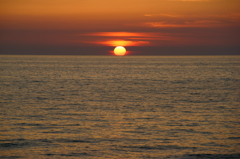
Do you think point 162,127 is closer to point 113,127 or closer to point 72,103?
point 113,127

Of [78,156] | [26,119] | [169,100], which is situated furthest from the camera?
[169,100]

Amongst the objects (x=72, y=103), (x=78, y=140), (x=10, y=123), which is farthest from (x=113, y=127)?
(x=72, y=103)

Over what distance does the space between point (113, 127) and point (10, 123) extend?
28.6ft

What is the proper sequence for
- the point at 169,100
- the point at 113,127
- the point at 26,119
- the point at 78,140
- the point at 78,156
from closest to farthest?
the point at 78,156, the point at 78,140, the point at 113,127, the point at 26,119, the point at 169,100

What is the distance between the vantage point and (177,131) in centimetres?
2662

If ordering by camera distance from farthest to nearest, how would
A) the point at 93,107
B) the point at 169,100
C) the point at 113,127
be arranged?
the point at 169,100 → the point at 93,107 → the point at 113,127

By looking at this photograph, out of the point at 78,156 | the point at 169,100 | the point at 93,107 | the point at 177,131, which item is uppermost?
the point at 169,100

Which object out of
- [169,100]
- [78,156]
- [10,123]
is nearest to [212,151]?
[78,156]

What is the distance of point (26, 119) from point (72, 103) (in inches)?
443

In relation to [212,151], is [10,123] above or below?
above

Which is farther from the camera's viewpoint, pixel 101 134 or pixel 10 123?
pixel 10 123

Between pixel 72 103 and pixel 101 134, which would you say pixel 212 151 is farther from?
pixel 72 103

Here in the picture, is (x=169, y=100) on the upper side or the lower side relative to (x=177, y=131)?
upper

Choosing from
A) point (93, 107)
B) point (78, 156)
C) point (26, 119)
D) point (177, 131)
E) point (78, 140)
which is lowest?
point (78, 156)
